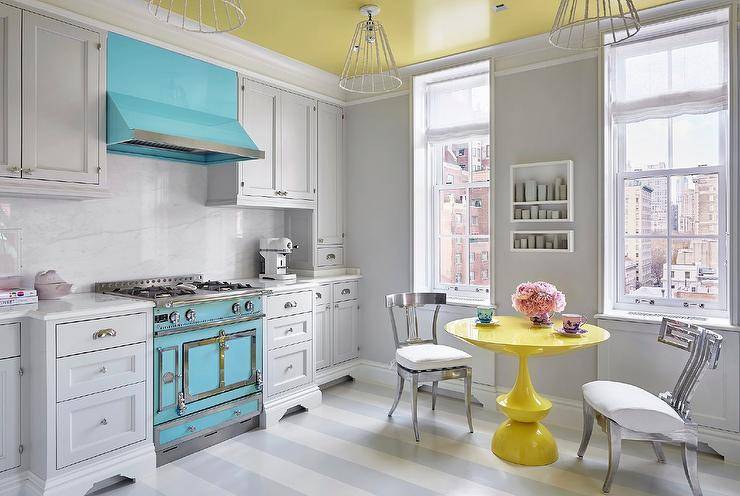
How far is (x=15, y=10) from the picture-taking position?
2.74 meters

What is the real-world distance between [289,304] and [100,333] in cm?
145

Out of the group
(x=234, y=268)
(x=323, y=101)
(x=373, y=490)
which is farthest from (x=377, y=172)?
(x=373, y=490)

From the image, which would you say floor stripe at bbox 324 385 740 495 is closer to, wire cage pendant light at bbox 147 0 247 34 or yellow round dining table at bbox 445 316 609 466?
yellow round dining table at bbox 445 316 609 466

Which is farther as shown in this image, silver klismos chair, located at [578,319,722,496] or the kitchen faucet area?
the kitchen faucet area

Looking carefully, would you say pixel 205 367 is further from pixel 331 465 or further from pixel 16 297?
pixel 16 297

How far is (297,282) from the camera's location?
4.21 meters

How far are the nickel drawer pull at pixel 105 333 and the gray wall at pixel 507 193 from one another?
247 centimetres

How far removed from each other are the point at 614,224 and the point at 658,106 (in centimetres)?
85

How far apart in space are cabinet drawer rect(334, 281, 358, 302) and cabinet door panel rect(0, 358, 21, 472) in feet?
8.25

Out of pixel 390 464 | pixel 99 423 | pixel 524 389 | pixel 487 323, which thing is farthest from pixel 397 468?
pixel 99 423

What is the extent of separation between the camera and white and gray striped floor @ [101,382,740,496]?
9.21 feet

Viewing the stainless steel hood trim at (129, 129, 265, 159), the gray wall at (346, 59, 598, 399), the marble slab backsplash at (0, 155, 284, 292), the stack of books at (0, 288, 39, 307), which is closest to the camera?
the stack of books at (0, 288, 39, 307)

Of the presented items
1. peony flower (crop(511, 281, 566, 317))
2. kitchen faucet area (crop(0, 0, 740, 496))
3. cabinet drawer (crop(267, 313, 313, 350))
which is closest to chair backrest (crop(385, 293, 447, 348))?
kitchen faucet area (crop(0, 0, 740, 496))

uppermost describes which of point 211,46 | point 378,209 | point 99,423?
point 211,46
